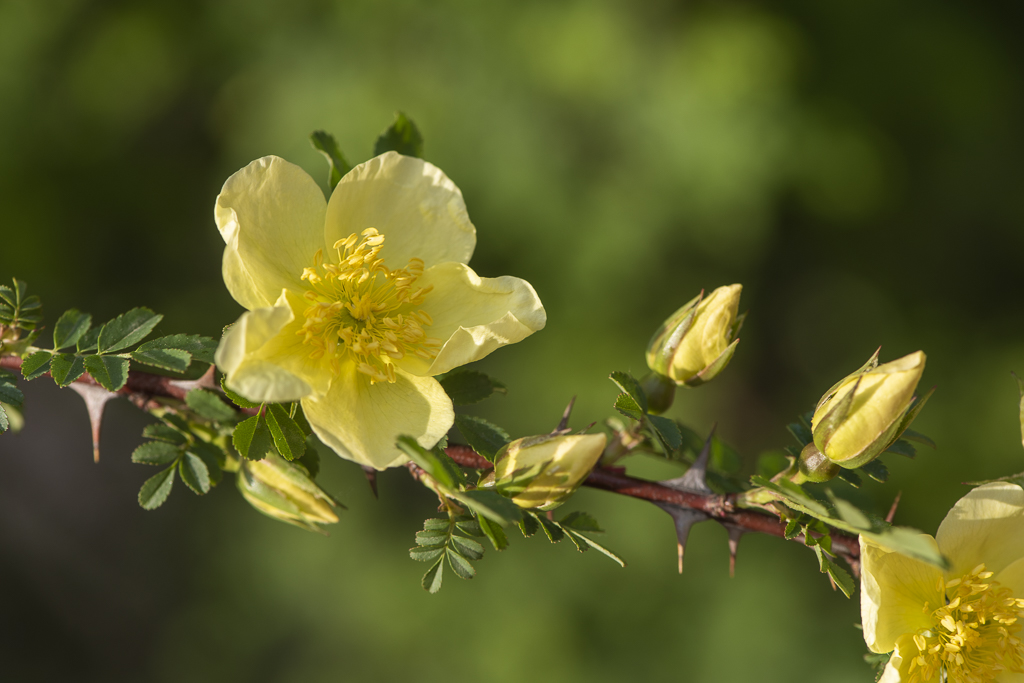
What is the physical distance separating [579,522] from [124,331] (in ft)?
2.85

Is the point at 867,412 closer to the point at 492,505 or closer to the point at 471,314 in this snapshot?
the point at 492,505

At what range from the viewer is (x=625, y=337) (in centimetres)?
463

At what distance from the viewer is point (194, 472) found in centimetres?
126

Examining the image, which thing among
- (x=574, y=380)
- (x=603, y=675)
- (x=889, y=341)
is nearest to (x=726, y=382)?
(x=889, y=341)

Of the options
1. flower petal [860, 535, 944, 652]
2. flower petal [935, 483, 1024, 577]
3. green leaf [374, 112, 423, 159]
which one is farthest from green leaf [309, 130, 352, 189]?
flower petal [935, 483, 1024, 577]

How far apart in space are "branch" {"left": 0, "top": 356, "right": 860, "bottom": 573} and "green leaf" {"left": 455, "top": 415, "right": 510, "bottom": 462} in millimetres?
57

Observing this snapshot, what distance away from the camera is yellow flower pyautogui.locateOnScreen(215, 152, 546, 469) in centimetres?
119

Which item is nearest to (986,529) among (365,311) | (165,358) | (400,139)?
(365,311)

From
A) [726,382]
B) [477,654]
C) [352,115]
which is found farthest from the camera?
[726,382]

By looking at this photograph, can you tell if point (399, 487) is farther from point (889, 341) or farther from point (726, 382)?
point (889, 341)

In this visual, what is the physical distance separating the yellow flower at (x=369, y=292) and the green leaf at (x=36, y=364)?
1.08ft

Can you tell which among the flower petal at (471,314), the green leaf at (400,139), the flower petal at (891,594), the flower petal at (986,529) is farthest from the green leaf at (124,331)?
the flower petal at (986,529)

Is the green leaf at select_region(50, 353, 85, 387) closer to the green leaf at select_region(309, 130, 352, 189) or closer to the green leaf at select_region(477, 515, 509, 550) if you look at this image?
the green leaf at select_region(309, 130, 352, 189)

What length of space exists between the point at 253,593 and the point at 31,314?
4331mm
